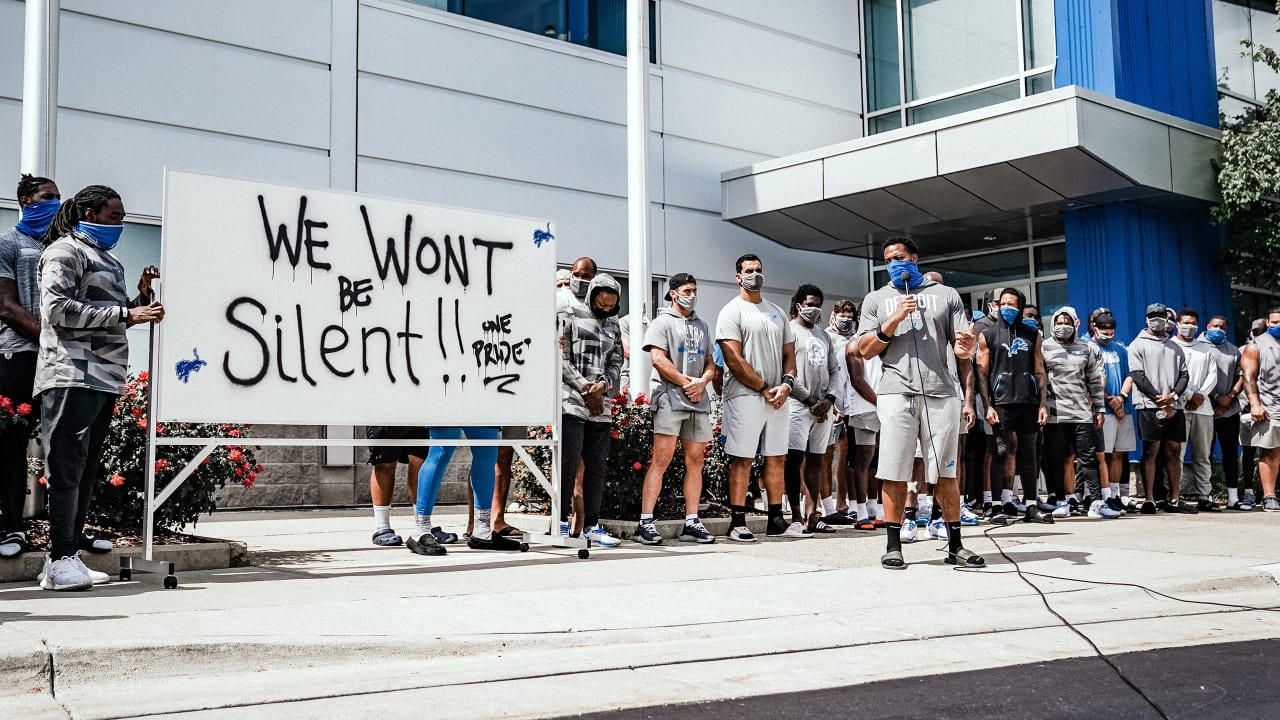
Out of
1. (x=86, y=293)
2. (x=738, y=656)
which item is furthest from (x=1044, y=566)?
(x=86, y=293)

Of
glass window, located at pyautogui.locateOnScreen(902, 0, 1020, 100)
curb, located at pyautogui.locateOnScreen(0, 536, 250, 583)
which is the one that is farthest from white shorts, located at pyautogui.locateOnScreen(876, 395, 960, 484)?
glass window, located at pyautogui.locateOnScreen(902, 0, 1020, 100)

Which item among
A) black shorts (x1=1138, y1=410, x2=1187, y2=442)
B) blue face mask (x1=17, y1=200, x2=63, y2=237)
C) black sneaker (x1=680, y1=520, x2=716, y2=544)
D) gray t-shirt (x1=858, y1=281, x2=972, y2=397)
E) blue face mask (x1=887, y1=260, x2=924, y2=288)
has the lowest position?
black sneaker (x1=680, y1=520, x2=716, y2=544)

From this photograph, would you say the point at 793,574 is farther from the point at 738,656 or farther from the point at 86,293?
the point at 86,293

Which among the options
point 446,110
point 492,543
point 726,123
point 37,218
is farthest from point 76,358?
point 726,123

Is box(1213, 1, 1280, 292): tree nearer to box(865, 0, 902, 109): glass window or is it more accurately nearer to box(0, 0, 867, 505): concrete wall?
box(865, 0, 902, 109): glass window

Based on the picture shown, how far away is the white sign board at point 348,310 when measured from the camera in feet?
21.4

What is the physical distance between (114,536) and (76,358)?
1688 millimetres

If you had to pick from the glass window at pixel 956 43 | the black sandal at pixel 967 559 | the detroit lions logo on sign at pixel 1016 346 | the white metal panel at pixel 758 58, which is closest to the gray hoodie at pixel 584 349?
the black sandal at pixel 967 559

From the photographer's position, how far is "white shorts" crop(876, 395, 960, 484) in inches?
292

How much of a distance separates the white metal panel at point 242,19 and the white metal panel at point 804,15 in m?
4.99

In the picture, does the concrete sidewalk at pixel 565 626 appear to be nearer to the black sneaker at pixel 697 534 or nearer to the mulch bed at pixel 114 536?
the mulch bed at pixel 114 536

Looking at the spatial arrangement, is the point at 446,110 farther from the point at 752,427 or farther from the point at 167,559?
the point at 167,559

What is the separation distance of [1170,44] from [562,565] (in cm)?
1314

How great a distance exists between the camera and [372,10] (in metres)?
13.6
